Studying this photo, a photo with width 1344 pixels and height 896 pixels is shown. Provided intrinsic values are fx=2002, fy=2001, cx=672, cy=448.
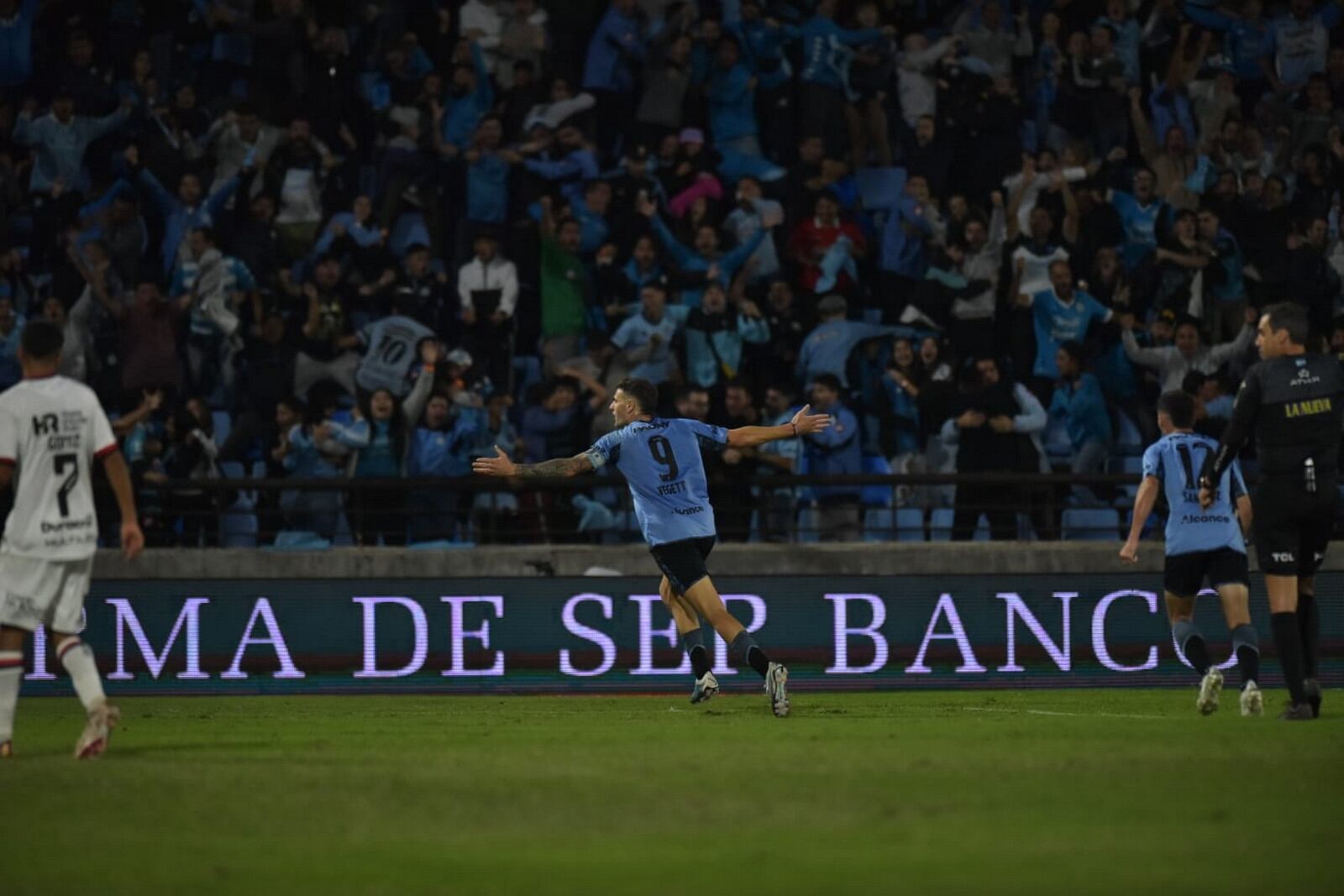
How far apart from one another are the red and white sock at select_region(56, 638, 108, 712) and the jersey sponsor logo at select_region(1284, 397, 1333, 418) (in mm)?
6674

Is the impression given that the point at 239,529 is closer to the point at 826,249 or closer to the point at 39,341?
the point at 826,249

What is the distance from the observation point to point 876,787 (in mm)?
8625

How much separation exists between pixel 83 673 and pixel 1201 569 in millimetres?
7303

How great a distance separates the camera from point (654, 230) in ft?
67.3

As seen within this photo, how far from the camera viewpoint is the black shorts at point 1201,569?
13.2m

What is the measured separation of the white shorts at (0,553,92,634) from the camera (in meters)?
10.1

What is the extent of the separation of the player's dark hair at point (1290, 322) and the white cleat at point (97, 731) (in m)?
6.70

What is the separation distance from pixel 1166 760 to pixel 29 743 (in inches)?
256

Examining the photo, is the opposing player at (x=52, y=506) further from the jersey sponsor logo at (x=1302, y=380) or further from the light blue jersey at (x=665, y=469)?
the jersey sponsor logo at (x=1302, y=380)

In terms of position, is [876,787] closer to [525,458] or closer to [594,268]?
[525,458]

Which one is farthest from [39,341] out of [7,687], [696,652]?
[696,652]

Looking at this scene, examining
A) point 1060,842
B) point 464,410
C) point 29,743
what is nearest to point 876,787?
point 1060,842

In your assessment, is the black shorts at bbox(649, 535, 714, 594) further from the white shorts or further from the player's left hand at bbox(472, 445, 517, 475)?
the white shorts

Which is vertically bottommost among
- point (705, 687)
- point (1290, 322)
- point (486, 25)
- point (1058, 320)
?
point (705, 687)
